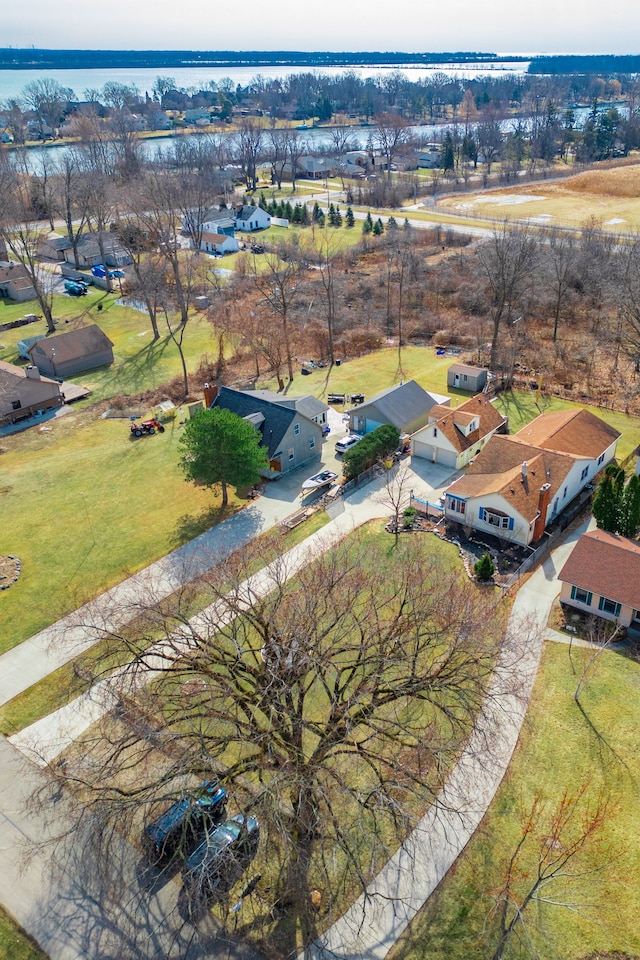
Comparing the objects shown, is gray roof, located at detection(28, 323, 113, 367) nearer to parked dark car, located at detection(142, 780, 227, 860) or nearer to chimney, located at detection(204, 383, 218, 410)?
chimney, located at detection(204, 383, 218, 410)

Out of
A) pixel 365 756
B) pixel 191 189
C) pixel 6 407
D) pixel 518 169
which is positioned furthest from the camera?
pixel 518 169

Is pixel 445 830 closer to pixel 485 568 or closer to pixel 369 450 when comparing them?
pixel 485 568

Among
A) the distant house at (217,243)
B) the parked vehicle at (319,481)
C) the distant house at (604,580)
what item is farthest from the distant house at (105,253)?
the distant house at (604,580)

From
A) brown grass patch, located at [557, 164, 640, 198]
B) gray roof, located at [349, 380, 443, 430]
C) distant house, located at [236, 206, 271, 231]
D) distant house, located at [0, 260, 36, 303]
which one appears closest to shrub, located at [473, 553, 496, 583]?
gray roof, located at [349, 380, 443, 430]

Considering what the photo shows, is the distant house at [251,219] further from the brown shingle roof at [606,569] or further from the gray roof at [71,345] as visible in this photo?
the brown shingle roof at [606,569]

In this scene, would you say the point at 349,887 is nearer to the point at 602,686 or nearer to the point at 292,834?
the point at 292,834

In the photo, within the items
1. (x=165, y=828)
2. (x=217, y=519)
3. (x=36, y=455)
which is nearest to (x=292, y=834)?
(x=165, y=828)
